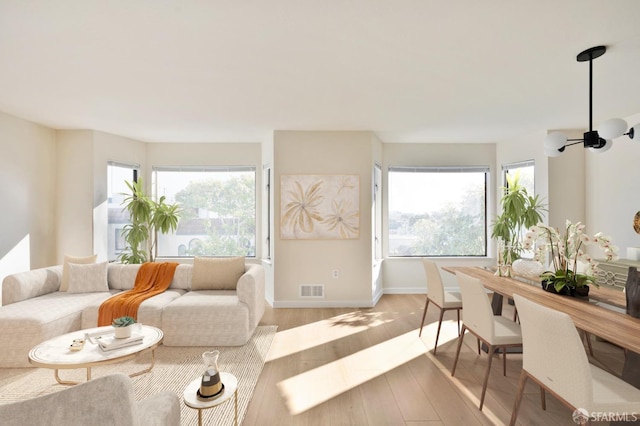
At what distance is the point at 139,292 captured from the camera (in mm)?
3906

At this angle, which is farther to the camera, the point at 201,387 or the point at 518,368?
the point at 518,368

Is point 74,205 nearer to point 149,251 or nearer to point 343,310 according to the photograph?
point 149,251

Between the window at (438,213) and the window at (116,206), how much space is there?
438cm

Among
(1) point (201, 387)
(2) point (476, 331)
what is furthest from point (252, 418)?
(2) point (476, 331)

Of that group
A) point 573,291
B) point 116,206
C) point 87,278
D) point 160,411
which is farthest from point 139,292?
point 573,291

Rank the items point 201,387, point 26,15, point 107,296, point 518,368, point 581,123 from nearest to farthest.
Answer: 1. point 201,387
2. point 26,15
3. point 518,368
4. point 107,296
5. point 581,123

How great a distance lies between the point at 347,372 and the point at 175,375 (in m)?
1.46

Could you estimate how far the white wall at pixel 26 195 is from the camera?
163 inches

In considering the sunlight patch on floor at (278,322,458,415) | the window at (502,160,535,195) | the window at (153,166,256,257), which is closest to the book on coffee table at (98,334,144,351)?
the sunlight patch on floor at (278,322,458,415)

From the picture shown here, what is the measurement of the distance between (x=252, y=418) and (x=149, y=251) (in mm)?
4300

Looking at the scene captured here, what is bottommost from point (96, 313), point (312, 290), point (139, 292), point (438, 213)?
point (312, 290)

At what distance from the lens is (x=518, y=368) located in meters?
3.07

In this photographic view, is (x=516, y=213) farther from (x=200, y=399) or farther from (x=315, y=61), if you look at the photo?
(x=200, y=399)

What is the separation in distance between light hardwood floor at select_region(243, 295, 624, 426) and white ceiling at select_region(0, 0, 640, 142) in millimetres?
2563
